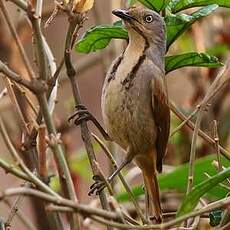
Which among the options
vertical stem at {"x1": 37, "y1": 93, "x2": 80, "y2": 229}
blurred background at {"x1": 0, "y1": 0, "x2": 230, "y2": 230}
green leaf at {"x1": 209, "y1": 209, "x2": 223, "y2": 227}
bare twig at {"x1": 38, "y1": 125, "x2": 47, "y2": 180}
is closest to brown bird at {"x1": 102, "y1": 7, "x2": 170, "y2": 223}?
green leaf at {"x1": 209, "y1": 209, "x2": 223, "y2": 227}

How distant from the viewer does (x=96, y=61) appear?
284 cm

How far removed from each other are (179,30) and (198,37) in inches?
44.3

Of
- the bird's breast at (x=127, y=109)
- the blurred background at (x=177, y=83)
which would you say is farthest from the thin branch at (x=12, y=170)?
the blurred background at (x=177, y=83)

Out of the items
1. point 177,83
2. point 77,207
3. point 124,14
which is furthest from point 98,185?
point 177,83

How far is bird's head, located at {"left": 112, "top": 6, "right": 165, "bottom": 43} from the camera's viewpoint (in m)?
1.66

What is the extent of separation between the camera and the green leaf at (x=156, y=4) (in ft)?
5.17

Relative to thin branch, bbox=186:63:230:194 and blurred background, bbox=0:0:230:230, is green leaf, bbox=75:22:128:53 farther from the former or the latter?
blurred background, bbox=0:0:230:230

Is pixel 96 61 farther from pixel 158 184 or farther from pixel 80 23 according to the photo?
pixel 80 23

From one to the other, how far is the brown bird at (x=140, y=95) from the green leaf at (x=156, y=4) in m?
0.06

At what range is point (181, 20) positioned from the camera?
5.00ft

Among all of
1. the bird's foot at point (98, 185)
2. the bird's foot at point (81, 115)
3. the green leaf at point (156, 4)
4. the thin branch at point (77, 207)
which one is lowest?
the thin branch at point (77, 207)

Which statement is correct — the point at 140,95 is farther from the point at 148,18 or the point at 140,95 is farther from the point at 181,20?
the point at 181,20

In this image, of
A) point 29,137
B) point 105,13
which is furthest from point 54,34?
point 29,137

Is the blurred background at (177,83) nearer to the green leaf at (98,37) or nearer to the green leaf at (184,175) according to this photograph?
the green leaf at (184,175)
